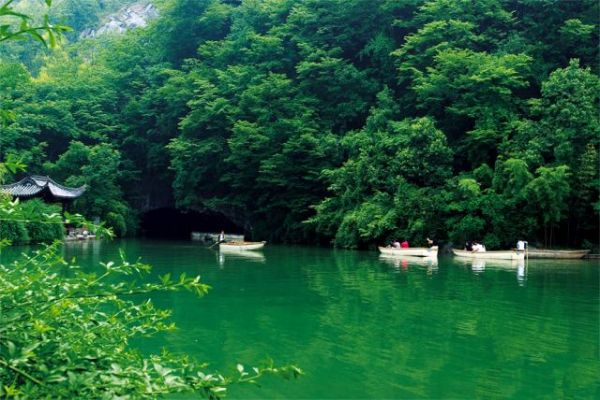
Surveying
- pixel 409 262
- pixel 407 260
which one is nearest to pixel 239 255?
pixel 407 260

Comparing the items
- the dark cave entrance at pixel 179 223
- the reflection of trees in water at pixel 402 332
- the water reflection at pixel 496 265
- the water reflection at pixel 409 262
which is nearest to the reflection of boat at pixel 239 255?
the water reflection at pixel 409 262

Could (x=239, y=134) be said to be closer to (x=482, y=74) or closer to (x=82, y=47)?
(x=482, y=74)

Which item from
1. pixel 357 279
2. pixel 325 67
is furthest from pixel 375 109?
pixel 357 279

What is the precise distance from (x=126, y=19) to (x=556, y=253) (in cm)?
4645

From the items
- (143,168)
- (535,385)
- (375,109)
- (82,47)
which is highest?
(82,47)

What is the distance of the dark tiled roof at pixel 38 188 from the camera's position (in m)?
29.2

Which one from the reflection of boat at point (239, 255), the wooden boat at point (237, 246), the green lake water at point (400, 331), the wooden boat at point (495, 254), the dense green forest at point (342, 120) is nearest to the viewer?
the green lake water at point (400, 331)

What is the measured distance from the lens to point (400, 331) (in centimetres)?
938

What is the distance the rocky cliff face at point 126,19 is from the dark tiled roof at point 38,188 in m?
28.5

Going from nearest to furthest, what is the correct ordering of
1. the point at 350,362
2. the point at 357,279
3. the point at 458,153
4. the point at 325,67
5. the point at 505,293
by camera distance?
the point at 350,362 → the point at 505,293 → the point at 357,279 → the point at 458,153 → the point at 325,67

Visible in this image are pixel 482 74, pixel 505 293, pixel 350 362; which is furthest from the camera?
pixel 482 74

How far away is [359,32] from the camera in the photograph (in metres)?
32.4

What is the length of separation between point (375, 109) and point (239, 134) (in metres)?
6.66

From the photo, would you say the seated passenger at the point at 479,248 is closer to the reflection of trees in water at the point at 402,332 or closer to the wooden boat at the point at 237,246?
the reflection of trees in water at the point at 402,332
